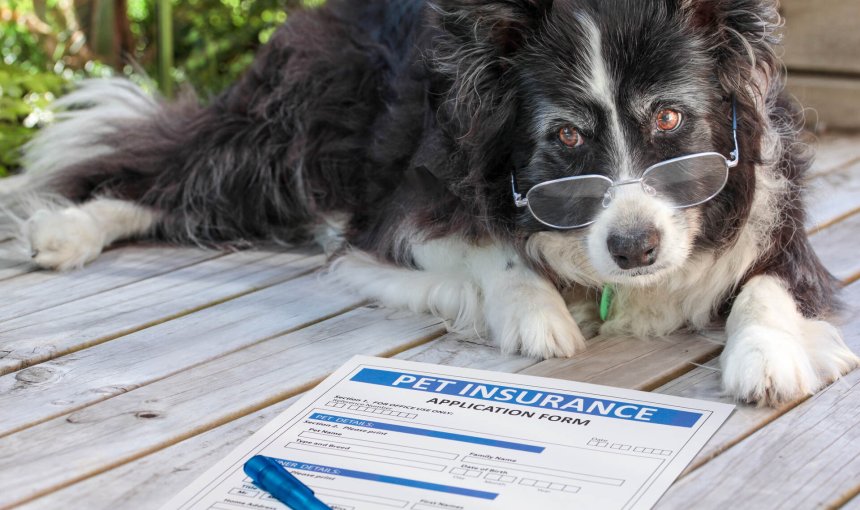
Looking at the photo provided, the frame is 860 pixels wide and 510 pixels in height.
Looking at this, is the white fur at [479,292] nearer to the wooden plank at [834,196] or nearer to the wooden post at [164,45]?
the wooden plank at [834,196]

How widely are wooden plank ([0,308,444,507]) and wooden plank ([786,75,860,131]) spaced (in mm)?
2598

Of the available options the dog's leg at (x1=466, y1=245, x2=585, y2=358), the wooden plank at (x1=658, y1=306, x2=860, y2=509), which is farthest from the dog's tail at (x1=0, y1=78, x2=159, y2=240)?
the wooden plank at (x1=658, y1=306, x2=860, y2=509)

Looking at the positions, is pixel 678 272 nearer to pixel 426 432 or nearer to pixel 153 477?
pixel 426 432

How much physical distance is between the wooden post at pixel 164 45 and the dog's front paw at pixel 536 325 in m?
2.79

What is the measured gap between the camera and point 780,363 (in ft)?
7.28

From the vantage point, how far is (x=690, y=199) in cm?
242

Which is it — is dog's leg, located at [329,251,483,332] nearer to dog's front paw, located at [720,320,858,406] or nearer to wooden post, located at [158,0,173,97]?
dog's front paw, located at [720,320,858,406]

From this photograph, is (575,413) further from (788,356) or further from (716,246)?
(716,246)

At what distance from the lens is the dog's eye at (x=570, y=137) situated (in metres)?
2.44

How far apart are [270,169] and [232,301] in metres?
0.69

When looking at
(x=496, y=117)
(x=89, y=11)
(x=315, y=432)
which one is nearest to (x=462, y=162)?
(x=496, y=117)

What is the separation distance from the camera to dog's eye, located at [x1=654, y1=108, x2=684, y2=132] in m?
2.40

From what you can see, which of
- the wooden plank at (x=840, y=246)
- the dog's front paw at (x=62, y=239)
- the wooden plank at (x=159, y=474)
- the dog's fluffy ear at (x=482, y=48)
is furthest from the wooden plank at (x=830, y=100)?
the wooden plank at (x=159, y=474)

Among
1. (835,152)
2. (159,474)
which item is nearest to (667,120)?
(159,474)
